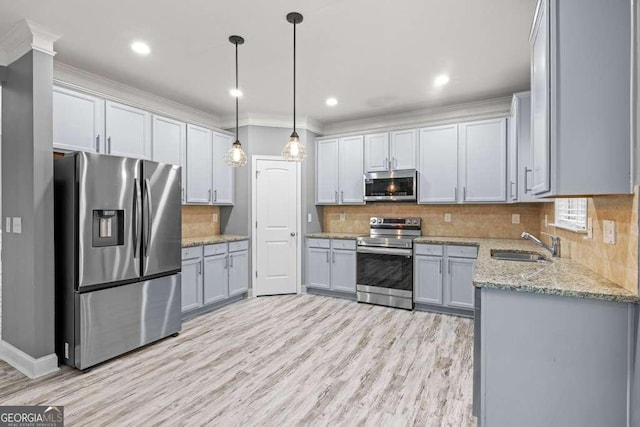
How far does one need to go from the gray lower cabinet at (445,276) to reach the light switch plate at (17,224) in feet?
13.0

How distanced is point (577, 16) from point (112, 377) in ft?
11.9

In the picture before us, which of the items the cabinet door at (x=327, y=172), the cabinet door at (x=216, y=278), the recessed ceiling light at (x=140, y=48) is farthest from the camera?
the cabinet door at (x=327, y=172)

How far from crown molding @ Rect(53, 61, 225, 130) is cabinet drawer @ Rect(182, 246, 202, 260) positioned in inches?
65.3

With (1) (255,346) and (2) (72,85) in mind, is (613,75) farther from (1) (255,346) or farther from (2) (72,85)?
(2) (72,85)

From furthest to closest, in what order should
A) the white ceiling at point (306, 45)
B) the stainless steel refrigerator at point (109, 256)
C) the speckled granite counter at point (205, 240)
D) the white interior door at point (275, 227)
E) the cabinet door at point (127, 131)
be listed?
the white interior door at point (275, 227)
the speckled granite counter at point (205, 240)
the cabinet door at point (127, 131)
the stainless steel refrigerator at point (109, 256)
the white ceiling at point (306, 45)

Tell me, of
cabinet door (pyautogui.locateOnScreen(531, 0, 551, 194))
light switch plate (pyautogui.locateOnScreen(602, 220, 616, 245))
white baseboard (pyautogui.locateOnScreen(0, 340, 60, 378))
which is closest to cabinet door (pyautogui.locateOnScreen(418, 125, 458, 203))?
cabinet door (pyautogui.locateOnScreen(531, 0, 551, 194))

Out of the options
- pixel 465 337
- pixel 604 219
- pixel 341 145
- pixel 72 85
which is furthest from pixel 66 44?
pixel 465 337

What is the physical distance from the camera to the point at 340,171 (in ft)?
16.4

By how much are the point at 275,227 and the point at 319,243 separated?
0.70 m

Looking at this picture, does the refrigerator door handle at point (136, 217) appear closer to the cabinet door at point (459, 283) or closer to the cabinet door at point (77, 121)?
the cabinet door at point (77, 121)

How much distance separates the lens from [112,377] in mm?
2510

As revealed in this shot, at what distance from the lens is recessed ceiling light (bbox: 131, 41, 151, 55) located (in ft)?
9.03

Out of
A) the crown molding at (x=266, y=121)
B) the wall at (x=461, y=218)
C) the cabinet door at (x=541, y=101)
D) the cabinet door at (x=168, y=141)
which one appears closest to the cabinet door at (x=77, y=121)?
the cabinet door at (x=168, y=141)

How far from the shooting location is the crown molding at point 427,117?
13.3 ft
